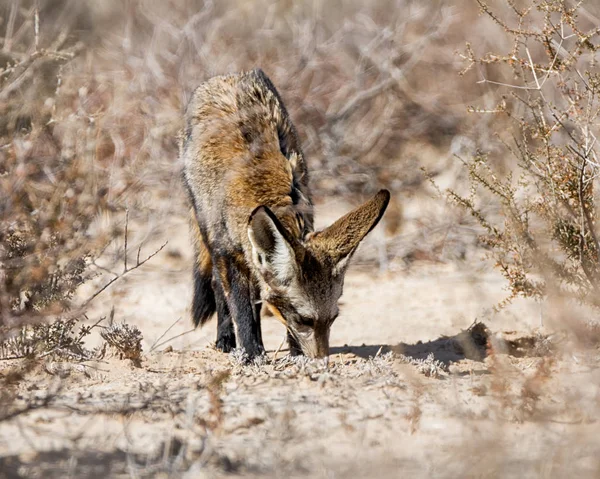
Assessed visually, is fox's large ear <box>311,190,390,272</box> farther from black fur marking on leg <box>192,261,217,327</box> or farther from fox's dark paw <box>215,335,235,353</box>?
black fur marking on leg <box>192,261,217,327</box>

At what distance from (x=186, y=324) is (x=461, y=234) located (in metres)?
3.68

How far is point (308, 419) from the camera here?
442cm

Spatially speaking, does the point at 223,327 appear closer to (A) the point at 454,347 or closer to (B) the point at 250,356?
(B) the point at 250,356

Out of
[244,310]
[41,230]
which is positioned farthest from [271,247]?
[41,230]

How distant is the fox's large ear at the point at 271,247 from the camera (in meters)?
5.51

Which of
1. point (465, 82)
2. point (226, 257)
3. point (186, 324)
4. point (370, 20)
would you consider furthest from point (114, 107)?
point (465, 82)

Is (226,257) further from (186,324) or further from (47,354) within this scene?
(186,324)

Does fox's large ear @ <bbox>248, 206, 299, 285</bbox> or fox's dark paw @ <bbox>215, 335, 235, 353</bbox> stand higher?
fox's large ear @ <bbox>248, 206, 299, 285</bbox>

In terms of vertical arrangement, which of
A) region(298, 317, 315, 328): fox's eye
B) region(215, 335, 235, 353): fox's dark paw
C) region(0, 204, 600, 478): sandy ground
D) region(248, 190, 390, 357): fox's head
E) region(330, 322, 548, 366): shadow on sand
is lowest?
region(0, 204, 600, 478): sandy ground

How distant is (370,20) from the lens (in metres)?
12.8

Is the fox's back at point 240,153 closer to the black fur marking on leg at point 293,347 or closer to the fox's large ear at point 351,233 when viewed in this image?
the fox's large ear at point 351,233

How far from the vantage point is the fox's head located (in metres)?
5.73

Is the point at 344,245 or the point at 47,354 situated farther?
the point at 344,245

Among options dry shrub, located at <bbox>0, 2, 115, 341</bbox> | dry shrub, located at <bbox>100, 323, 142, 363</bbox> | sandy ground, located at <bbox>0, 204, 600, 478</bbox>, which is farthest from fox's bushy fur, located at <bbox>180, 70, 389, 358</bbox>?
dry shrub, located at <bbox>0, 2, 115, 341</bbox>
